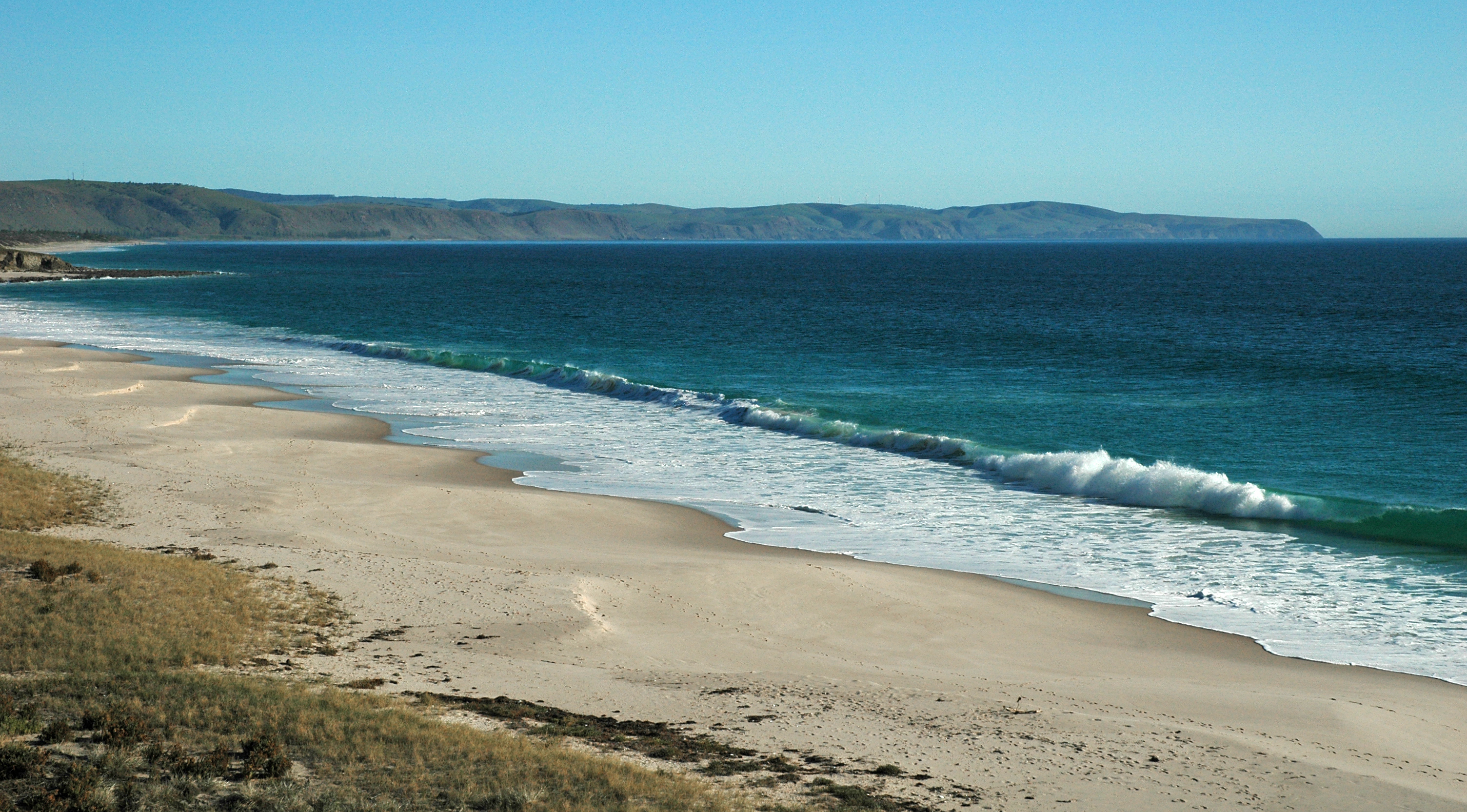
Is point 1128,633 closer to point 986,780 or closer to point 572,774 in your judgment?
point 986,780

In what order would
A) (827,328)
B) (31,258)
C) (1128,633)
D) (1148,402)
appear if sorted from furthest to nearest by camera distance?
(31,258)
(827,328)
(1148,402)
(1128,633)

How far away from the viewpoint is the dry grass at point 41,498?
700 inches

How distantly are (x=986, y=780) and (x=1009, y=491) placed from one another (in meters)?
15.8

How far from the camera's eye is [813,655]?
1386 cm

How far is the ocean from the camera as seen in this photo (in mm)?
19016

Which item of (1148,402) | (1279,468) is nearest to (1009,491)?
(1279,468)

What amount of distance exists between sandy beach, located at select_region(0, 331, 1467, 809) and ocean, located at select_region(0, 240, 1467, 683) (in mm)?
1642

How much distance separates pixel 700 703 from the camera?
11703 millimetres

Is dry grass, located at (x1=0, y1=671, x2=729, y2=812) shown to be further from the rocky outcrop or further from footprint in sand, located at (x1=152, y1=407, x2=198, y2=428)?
the rocky outcrop

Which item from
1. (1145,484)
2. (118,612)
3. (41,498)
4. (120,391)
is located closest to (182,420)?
(120,391)

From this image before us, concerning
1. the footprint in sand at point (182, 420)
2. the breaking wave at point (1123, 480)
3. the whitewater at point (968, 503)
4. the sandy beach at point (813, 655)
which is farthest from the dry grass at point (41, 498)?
the breaking wave at point (1123, 480)

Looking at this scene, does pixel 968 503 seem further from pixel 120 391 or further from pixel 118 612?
pixel 120 391

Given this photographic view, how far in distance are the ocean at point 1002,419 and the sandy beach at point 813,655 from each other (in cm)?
164

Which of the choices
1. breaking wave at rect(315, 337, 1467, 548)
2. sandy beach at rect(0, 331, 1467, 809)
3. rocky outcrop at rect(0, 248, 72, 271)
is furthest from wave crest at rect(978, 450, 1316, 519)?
rocky outcrop at rect(0, 248, 72, 271)
